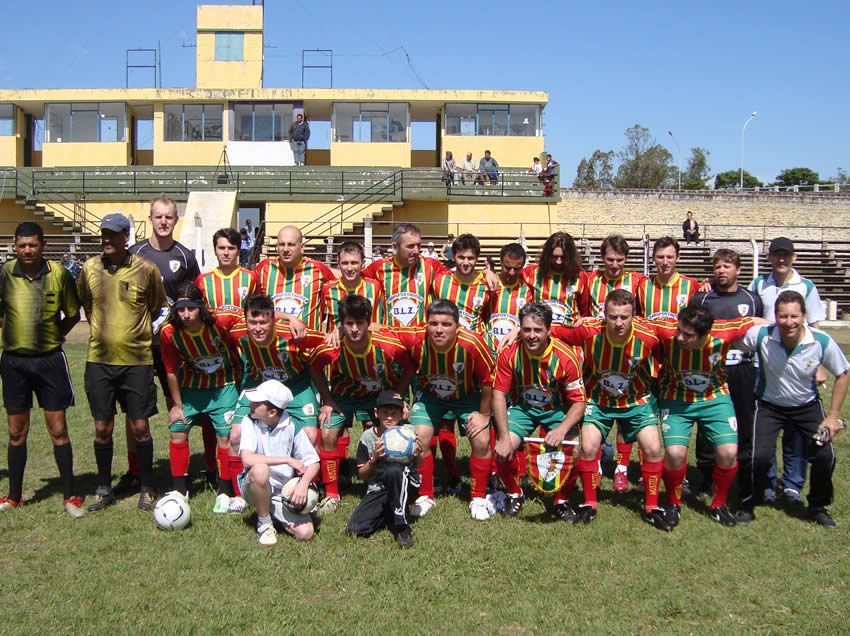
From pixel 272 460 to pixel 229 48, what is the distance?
2906cm

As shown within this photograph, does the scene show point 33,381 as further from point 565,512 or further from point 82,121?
point 82,121

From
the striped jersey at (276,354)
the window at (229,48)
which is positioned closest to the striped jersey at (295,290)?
the striped jersey at (276,354)

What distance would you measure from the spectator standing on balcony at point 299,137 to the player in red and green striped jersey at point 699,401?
23.2 m

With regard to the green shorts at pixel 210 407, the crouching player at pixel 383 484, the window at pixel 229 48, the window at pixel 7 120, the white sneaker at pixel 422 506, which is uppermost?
the window at pixel 229 48

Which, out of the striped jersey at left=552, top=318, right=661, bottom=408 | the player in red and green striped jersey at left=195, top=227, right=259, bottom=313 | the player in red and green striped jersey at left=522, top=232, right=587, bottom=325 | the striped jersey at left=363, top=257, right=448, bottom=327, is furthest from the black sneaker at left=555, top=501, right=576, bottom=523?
the player in red and green striped jersey at left=195, top=227, right=259, bottom=313

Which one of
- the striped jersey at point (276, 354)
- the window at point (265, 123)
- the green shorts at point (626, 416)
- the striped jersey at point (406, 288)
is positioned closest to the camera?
the green shorts at point (626, 416)

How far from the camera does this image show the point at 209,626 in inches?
142

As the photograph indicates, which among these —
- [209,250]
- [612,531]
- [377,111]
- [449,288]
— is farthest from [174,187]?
[612,531]

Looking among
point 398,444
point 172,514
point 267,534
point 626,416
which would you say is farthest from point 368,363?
point 626,416

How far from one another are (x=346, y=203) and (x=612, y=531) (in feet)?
71.2

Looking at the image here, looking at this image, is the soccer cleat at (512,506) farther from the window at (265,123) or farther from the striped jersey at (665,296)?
the window at (265,123)

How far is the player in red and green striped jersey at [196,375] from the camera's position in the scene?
5363 mm

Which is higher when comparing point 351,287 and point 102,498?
point 351,287

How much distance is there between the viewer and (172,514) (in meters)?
4.91
